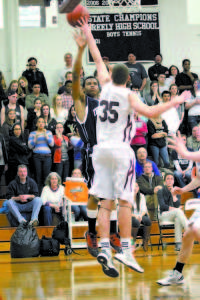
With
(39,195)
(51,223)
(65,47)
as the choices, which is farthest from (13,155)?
(65,47)

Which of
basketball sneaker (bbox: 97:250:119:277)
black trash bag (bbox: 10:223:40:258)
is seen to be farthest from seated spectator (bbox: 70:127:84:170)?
basketball sneaker (bbox: 97:250:119:277)

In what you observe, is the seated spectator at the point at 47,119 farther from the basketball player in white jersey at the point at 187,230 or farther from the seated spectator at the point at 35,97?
the basketball player in white jersey at the point at 187,230

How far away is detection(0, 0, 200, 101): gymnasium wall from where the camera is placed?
17938 mm

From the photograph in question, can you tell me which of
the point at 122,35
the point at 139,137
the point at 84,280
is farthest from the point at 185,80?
the point at 84,280

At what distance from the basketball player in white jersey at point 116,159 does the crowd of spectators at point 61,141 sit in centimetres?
440

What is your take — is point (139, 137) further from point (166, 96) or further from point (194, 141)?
point (166, 96)

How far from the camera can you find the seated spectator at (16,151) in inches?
524

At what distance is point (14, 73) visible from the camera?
57.6ft

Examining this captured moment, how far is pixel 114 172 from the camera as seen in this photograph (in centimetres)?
705

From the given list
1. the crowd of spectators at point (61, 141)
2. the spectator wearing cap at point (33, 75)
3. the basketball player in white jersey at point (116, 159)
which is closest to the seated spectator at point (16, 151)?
the crowd of spectators at point (61, 141)

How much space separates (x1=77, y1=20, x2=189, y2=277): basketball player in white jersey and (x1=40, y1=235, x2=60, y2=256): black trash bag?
4194mm

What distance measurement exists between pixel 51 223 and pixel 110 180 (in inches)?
219

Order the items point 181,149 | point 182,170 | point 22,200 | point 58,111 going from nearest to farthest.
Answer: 1. point 181,149
2. point 22,200
3. point 182,170
4. point 58,111

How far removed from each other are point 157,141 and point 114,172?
24.8 feet
